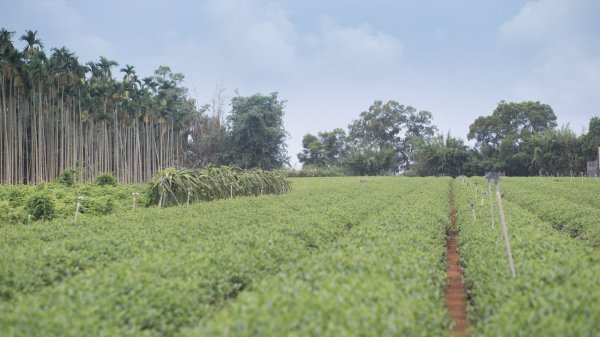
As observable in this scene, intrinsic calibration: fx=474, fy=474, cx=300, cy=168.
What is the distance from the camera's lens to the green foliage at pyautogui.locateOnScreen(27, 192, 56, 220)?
→ 14617 mm

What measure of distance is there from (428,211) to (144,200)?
10.8m

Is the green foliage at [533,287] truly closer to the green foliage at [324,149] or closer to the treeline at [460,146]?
the treeline at [460,146]

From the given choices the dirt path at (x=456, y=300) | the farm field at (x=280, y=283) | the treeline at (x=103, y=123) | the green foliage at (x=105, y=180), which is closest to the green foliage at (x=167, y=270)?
the farm field at (x=280, y=283)

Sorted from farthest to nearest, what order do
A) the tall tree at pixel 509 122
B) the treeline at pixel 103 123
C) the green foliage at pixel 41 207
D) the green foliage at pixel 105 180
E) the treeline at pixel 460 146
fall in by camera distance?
the tall tree at pixel 509 122, the treeline at pixel 460 146, the treeline at pixel 103 123, the green foliage at pixel 105 180, the green foliage at pixel 41 207

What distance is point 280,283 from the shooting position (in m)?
6.13

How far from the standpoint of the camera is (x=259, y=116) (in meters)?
64.2

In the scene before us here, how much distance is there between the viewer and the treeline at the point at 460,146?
61312 millimetres

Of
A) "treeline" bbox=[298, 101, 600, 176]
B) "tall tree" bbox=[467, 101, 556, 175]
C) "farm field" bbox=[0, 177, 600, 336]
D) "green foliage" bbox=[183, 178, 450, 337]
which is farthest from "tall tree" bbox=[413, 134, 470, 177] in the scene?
"green foliage" bbox=[183, 178, 450, 337]

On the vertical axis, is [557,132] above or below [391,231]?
above

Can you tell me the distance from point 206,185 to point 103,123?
30.0 meters

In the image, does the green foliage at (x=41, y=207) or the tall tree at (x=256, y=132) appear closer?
the green foliage at (x=41, y=207)

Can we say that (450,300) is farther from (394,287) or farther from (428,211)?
(428,211)

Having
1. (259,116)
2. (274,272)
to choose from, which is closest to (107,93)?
(259,116)

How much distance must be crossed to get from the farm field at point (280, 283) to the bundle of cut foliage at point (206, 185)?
6.84 m
